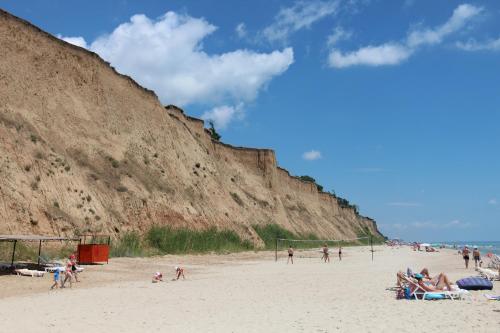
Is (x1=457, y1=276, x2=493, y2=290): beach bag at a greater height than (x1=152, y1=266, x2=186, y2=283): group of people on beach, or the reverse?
(x1=457, y1=276, x2=493, y2=290): beach bag

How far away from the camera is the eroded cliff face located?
25.5 m

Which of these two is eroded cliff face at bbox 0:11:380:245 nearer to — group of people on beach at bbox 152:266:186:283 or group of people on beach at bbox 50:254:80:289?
group of people on beach at bbox 50:254:80:289

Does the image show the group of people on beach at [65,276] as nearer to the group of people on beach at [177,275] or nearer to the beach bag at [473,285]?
A: the group of people on beach at [177,275]

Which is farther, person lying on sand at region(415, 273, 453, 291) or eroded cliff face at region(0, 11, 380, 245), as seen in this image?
eroded cliff face at region(0, 11, 380, 245)

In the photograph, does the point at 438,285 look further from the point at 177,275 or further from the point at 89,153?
the point at 89,153

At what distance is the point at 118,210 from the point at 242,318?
70.2ft

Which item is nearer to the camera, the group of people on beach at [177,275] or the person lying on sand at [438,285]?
the person lying on sand at [438,285]

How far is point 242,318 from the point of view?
34.2ft

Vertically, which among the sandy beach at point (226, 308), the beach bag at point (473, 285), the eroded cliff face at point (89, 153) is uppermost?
the eroded cliff face at point (89, 153)

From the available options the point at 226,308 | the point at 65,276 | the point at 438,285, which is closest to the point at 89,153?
the point at 65,276

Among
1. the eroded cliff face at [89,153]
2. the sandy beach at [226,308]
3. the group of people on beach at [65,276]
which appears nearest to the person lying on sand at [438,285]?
the sandy beach at [226,308]

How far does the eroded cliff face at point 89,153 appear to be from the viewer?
25.5 meters

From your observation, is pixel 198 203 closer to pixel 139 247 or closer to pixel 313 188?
pixel 139 247

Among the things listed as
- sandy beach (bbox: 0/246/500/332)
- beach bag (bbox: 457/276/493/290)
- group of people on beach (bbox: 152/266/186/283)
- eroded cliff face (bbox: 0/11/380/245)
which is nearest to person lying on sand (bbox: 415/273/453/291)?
sandy beach (bbox: 0/246/500/332)
